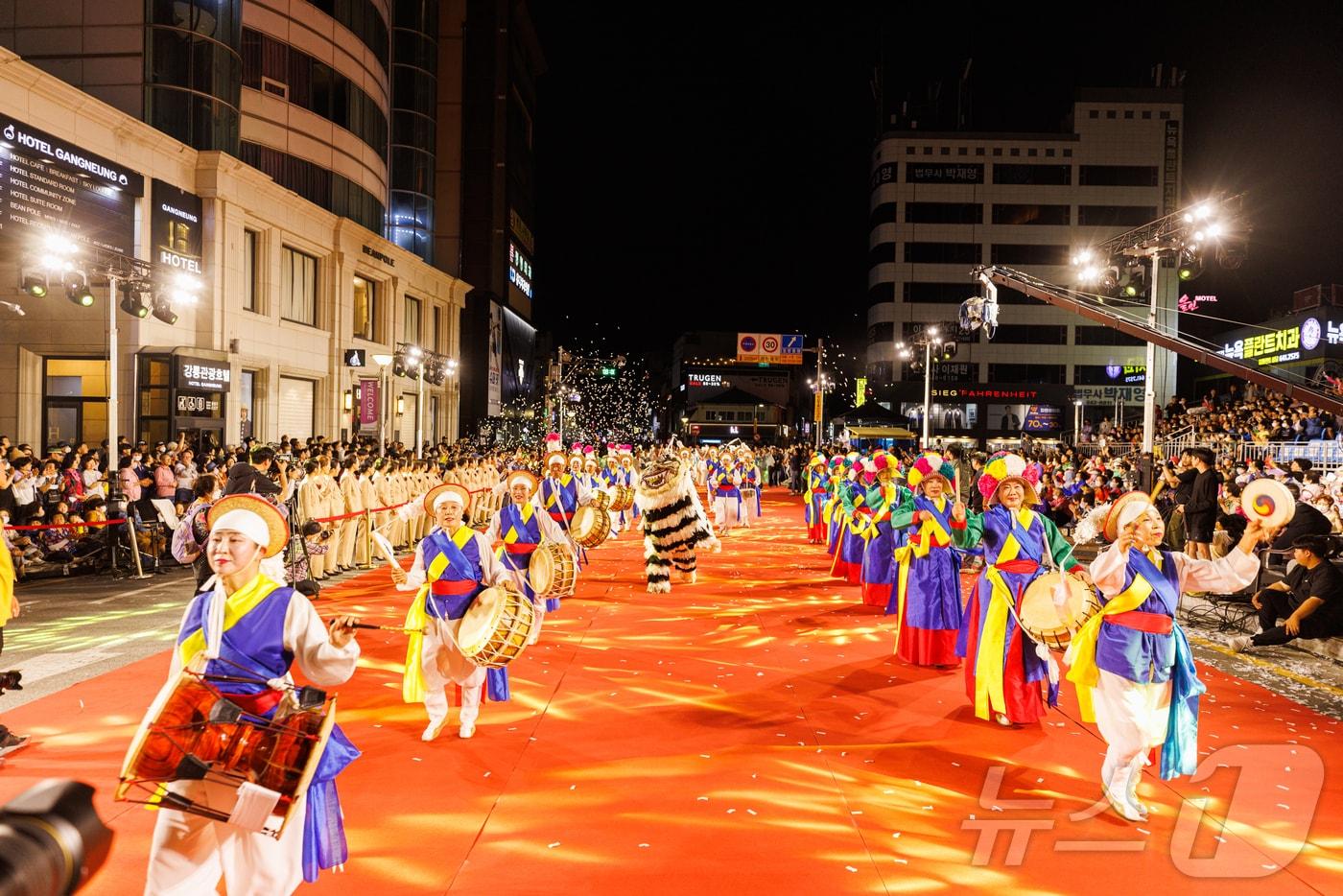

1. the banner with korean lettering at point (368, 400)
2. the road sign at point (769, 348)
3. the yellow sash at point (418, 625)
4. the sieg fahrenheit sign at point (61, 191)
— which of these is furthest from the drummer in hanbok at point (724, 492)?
the road sign at point (769, 348)

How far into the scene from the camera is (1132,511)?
4.77m

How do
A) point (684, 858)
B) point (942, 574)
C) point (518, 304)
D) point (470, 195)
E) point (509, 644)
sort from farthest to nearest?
1. point (518, 304)
2. point (470, 195)
3. point (942, 574)
4. point (509, 644)
5. point (684, 858)

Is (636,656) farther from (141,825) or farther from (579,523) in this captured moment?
(141,825)

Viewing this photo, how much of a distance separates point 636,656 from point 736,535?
11287mm

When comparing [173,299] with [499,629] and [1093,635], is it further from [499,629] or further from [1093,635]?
[1093,635]

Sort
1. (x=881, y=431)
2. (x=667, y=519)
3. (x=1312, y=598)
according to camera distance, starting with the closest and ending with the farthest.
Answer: (x=1312, y=598) < (x=667, y=519) < (x=881, y=431)

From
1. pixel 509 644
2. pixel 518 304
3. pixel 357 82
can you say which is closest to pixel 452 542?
pixel 509 644

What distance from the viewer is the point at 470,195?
38.1 meters

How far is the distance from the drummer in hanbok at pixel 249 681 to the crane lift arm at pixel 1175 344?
11.1 m

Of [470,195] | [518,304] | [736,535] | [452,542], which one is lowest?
[736,535]

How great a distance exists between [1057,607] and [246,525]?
4.54 metres

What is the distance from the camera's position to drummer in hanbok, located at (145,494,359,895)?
3105mm

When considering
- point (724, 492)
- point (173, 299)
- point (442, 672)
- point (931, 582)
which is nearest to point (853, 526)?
point (931, 582)

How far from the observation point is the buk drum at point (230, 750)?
2.90 meters
